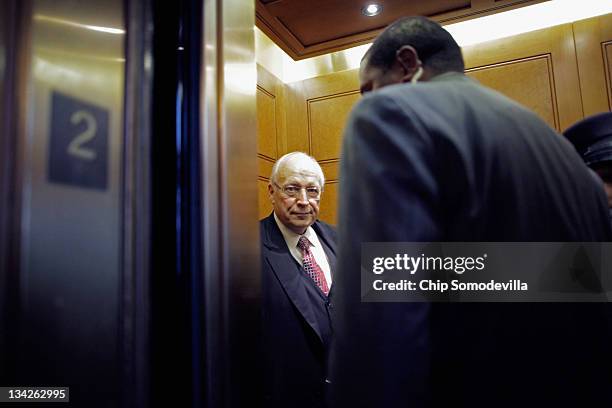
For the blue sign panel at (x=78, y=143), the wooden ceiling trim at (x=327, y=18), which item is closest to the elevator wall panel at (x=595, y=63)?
the wooden ceiling trim at (x=327, y=18)

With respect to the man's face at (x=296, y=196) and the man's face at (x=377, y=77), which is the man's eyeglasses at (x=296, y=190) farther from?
the man's face at (x=377, y=77)

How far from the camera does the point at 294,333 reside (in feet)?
5.52

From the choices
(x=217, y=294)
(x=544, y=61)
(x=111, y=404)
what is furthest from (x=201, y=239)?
(x=544, y=61)

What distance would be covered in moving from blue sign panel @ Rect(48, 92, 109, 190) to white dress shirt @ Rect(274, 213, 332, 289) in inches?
53.5

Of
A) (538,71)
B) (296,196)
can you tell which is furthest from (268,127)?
(538,71)

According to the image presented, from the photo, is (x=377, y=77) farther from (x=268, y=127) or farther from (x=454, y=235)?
(x=268, y=127)

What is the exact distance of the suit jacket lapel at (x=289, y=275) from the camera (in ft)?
5.56

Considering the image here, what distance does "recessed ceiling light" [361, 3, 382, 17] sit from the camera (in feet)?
7.63

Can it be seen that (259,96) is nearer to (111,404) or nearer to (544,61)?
(544,61)

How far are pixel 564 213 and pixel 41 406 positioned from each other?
0.81 meters

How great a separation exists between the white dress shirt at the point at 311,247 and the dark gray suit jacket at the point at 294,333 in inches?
4.9

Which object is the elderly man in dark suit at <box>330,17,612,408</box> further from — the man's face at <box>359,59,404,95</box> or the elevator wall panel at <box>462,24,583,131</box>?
the elevator wall panel at <box>462,24,583,131</box>

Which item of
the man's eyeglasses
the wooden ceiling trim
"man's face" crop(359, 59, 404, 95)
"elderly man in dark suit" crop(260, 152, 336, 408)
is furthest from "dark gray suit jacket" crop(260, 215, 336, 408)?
the wooden ceiling trim

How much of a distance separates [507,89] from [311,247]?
1.49 meters
